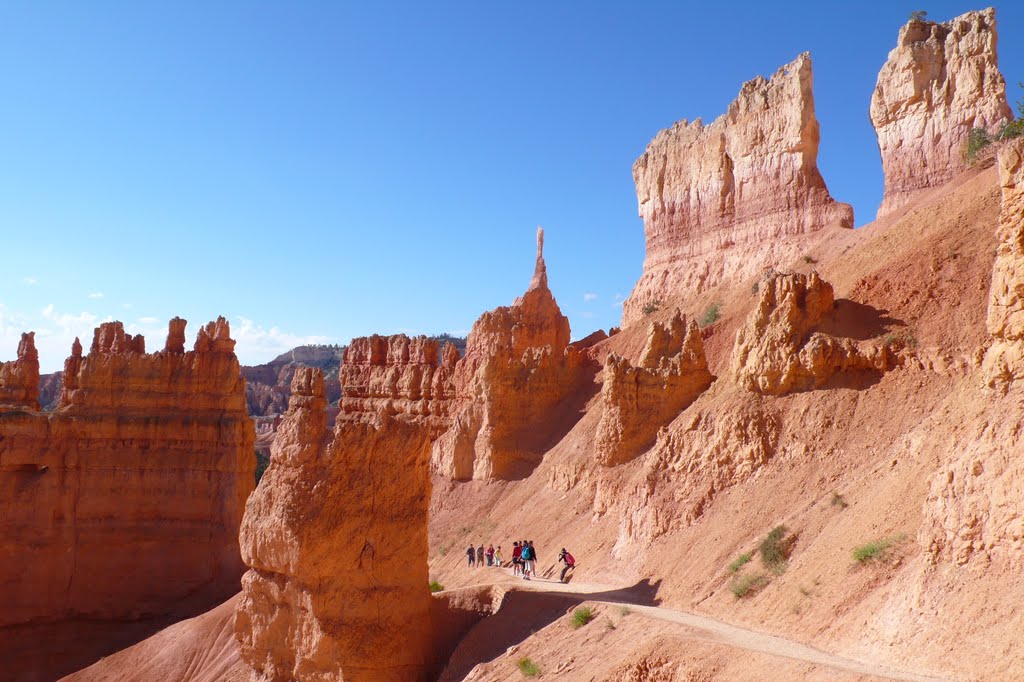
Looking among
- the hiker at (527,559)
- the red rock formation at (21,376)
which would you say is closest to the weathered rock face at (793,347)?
the hiker at (527,559)

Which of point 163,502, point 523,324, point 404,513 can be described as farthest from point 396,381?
point 404,513

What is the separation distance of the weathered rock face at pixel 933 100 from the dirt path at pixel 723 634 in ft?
84.5

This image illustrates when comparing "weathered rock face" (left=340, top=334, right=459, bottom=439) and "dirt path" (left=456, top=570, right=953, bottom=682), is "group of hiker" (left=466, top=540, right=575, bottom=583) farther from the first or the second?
"weathered rock face" (left=340, top=334, right=459, bottom=439)

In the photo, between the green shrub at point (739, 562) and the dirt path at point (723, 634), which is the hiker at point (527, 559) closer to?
the dirt path at point (723, 634)

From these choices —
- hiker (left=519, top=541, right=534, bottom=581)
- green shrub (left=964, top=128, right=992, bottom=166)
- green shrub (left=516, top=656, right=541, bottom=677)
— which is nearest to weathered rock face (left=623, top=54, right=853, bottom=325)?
green shrub (left=964, top=128, right=992, bottom=166)

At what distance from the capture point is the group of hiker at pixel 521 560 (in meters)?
27.8

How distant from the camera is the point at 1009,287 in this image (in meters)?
15.2

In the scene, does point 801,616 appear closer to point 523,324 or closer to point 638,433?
point 638,433

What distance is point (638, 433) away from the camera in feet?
100

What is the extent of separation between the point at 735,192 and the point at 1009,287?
3573cm

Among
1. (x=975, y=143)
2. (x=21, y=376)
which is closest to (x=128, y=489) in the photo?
(x=21, y=376)

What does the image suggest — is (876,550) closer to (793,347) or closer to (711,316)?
(793,347)

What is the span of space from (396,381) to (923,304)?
93.7 ft

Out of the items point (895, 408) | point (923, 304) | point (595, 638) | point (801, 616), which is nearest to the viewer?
Answer: point (801, 616)
